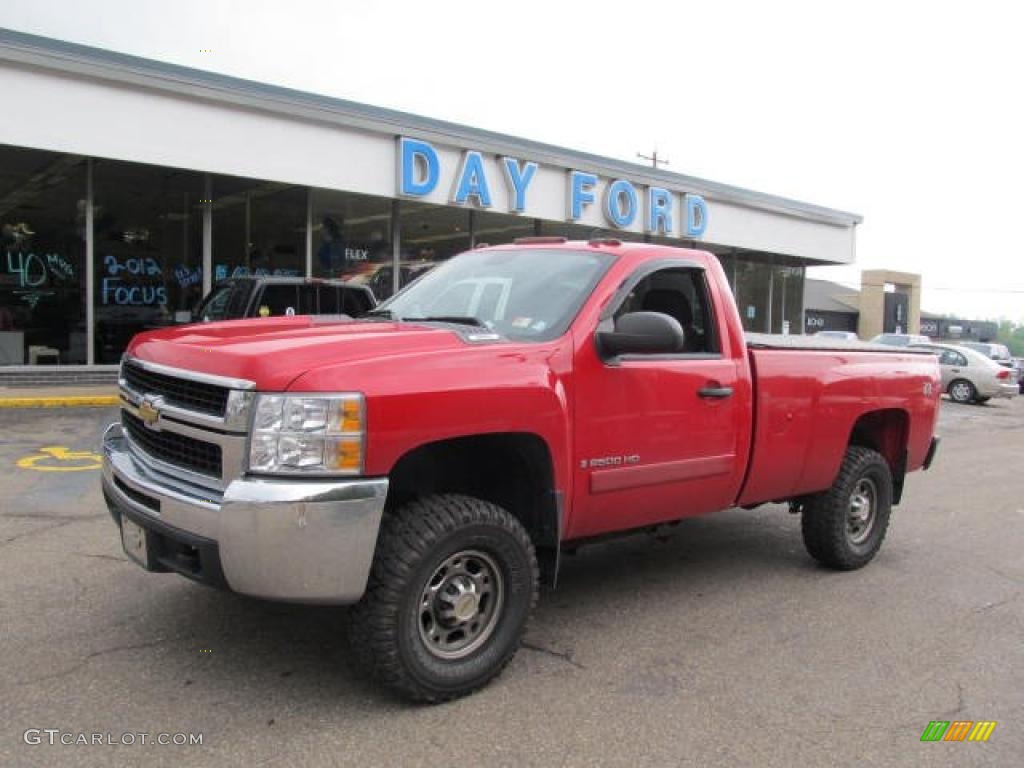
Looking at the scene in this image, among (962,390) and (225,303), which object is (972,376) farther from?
(225,303)

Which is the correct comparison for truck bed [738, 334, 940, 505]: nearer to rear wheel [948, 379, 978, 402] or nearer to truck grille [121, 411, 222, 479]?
truck grille [121, 411, 222, 479]

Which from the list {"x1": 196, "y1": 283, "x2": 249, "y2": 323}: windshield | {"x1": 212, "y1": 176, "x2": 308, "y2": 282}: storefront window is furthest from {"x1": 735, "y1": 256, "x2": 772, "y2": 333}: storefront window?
{"x1": 196, "y1": 283, "x2": 249, "y2": 323}: windshield

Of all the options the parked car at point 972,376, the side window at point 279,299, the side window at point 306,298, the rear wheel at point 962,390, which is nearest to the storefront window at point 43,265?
the side window at point 279,299

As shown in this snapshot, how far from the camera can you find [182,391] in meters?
3.46

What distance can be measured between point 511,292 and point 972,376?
69.6ft

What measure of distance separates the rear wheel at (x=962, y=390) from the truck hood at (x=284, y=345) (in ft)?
71.5

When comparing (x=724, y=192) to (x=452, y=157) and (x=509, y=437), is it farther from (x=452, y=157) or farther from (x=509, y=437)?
(x=509, y=437)

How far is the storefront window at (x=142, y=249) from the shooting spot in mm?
15234

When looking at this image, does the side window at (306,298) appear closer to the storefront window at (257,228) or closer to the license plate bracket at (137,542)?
the storefront window at (257,228)

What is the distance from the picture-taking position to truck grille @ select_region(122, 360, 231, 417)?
3.25 metres

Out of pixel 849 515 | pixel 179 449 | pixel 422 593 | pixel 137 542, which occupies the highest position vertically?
pixel 179 449

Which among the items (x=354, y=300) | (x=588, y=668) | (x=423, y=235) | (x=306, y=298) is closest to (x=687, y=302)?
(x=588, y=668)

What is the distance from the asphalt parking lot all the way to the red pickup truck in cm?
36

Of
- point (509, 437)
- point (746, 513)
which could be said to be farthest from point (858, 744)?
point (746, 513)
